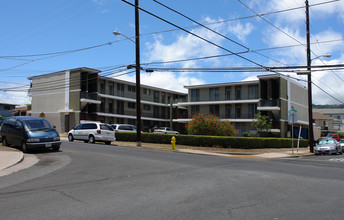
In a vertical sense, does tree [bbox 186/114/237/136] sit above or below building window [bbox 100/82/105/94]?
below

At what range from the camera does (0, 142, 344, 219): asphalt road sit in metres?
6.13

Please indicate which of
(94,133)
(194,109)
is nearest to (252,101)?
(194,109)

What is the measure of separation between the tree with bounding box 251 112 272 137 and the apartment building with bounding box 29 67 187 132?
13.1 m

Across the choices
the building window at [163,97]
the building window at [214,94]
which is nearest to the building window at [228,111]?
the building window at [214,94]

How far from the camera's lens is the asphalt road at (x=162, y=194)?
613 centimetres

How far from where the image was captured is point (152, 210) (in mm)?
6293

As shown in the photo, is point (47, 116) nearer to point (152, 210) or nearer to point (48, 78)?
point (48, 78)

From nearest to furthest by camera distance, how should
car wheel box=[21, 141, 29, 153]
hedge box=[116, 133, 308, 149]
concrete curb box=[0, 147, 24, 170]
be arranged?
concrete curb box=[0, 147, 24, 170] < car wheel box=[21, 141, 29, 153] < hedge box=[116, 133, 308, 149]

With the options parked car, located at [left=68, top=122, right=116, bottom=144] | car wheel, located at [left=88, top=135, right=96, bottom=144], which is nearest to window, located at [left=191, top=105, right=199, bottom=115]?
parked car, located at [left=68, top=122, right=116, bottom=144]

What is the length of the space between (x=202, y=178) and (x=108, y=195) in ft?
11.8

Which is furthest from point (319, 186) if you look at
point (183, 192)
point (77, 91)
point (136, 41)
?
point (77, 91)

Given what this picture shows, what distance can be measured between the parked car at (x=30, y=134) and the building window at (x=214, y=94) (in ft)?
116

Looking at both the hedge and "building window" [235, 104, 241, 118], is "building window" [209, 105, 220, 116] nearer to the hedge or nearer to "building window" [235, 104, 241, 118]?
"building window" [235, 104, 241, 118]

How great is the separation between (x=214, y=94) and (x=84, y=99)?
19.6 meters
